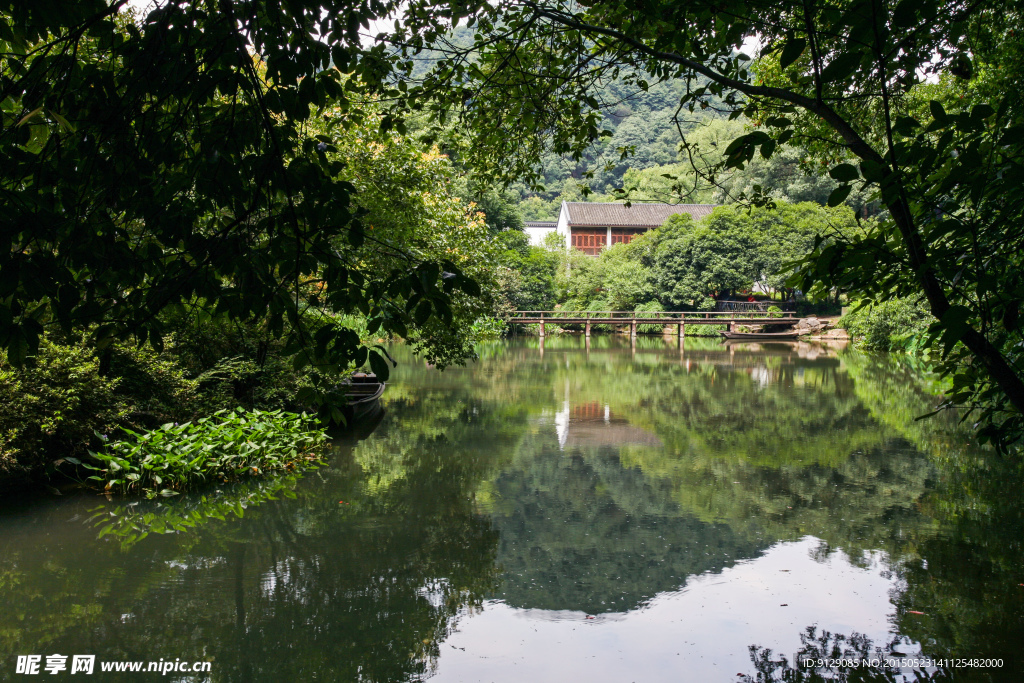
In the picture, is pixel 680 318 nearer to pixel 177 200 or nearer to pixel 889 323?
pixel 889 323

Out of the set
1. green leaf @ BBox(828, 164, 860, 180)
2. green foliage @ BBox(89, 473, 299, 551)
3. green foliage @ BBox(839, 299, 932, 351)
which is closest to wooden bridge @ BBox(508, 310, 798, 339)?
green foliage @ BBox(839, 299, 932, 351)

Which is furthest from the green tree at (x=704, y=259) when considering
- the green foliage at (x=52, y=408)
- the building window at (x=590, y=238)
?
the green foliage at (x=52, y=408)

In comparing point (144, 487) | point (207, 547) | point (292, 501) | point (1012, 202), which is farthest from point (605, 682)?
point (144, 487)

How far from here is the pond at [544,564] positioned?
12.0 feet

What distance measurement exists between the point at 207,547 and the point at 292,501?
120 centimetres

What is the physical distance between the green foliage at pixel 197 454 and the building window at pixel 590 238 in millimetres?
31325

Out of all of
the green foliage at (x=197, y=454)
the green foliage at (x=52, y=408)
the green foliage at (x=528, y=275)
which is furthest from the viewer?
the green foliage at (x=528, y=275)

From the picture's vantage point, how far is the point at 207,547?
5.04 m

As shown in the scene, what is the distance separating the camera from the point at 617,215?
37625 mm

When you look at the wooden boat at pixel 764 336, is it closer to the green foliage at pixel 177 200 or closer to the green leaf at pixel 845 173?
the green leaf at pixel 845 173

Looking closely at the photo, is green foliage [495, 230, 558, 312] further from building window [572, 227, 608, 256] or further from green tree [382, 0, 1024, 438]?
green tree [382, 0, 1024, 438]

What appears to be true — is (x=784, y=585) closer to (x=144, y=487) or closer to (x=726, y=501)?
(x=726, y=501)

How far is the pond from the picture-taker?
12.0ft

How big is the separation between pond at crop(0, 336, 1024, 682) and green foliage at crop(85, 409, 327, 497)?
23 centimetres
